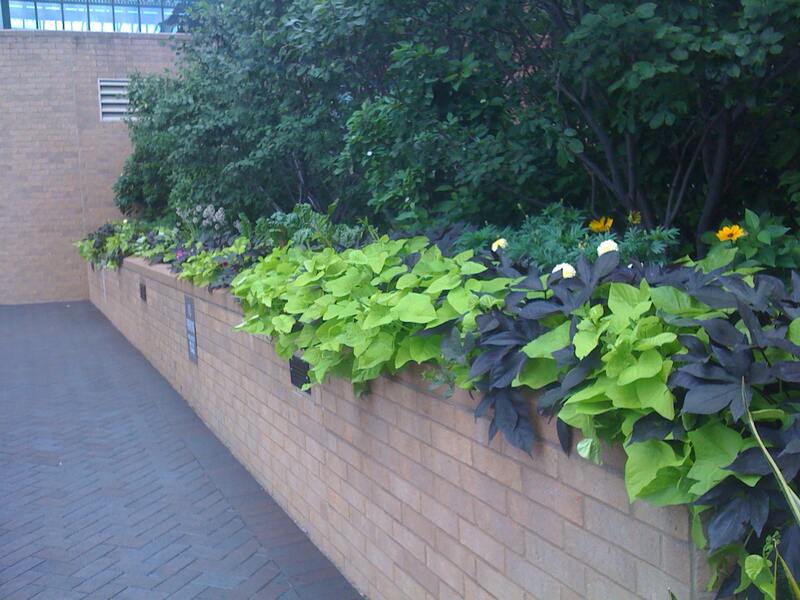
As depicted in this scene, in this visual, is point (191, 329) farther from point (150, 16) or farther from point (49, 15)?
point (49, 15)

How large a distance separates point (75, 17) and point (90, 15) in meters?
0.35

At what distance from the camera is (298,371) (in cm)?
521

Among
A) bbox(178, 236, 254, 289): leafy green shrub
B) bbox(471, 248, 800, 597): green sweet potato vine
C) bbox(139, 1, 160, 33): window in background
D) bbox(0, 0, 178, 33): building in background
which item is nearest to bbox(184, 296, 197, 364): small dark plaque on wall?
bbox(178, 236, 254, 289): leafy green shrub

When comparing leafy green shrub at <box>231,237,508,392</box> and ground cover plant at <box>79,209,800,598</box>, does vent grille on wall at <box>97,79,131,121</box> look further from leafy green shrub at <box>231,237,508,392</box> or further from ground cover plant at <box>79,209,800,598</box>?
ground cover plant at <box>79,209,800,598</box>

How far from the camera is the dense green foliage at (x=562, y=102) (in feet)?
14.0

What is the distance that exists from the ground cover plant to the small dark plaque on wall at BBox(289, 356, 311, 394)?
75 centimetres

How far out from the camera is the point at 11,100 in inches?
790

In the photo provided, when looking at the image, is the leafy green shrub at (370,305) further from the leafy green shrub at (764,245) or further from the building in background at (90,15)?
the building in background at (90,15)

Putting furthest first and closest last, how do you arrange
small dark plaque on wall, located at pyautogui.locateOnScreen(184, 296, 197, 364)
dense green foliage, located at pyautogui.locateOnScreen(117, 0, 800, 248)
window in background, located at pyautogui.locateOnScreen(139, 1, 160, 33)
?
window in background, located at pyautogui.locateOnScreen(139, 1, 160, 33) → small dark plaque on wall, located at pyautogui.locateOnScreen(184, 296, 197, 364) → dense green foliage, located at pyautogui.locateOnScreen(117, 0, 800, 248)

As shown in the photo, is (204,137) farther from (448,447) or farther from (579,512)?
(579,512)

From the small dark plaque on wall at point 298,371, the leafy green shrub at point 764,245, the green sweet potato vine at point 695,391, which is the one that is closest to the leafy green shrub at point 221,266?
the small dark plaque on wall at point 298,371

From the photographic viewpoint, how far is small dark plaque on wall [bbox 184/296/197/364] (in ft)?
27.3

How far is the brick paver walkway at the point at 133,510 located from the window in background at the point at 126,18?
569 inches

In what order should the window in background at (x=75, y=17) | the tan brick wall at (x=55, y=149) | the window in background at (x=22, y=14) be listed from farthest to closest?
1. the window in background at (x=75, y=17)
2. the window in background at (x=22, y=14)
3. the tan brick wall at (x=55, y=149)
